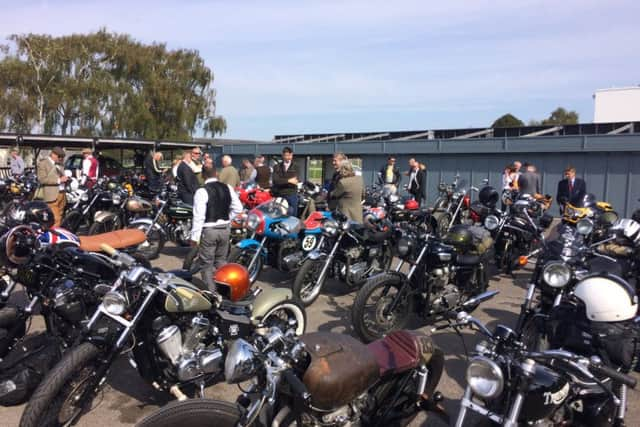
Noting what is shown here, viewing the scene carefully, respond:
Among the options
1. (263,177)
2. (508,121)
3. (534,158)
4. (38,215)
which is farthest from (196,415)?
→ (508,121)

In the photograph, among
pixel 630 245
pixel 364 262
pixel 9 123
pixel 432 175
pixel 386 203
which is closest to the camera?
pixel 630 245

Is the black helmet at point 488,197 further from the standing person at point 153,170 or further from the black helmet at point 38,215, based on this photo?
the black helmet at point 38,215

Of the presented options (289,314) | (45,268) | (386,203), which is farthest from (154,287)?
(386,203)

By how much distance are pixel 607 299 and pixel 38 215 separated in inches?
172

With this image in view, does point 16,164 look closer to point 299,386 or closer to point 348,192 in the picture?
point 348,192

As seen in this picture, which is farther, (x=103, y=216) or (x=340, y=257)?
(x=103, y=216)

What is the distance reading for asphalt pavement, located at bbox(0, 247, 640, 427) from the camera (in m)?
3.62

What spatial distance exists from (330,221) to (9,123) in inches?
1297

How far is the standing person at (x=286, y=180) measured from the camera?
9.08 meters

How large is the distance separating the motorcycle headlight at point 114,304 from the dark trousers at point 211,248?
2.48 meters

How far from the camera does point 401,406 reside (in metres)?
2.90

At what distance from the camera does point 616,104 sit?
134 feet

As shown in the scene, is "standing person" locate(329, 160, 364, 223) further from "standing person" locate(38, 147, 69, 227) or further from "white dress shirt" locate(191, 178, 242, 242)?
"standing person" locate(38, 147, 69, 227)

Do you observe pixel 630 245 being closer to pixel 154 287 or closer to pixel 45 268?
pixel 154 287
